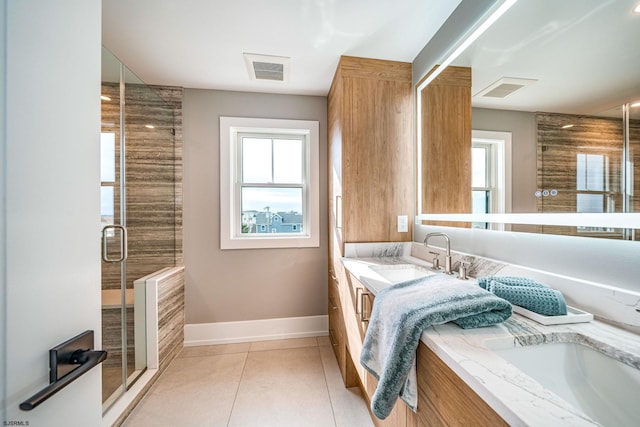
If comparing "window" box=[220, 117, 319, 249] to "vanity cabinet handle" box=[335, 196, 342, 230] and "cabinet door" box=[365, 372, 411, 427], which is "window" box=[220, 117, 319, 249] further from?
"cabinet door" box=[365, 372, 411, 427]

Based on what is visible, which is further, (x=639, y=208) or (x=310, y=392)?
(x=310, y=392)

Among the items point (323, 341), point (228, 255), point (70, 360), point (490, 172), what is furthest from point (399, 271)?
point (228, 255)

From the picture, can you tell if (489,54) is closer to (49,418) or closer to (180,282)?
(49,418)

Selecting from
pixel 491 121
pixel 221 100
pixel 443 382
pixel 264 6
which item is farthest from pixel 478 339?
pixel 221 100

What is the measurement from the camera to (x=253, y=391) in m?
1.69

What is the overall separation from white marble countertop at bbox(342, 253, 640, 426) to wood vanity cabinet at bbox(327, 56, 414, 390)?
1.13 metres

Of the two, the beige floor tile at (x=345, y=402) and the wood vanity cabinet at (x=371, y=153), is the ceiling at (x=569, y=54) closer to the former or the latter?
the wood vanity cabinet at (x=371, y=153)

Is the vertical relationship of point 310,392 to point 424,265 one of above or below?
below

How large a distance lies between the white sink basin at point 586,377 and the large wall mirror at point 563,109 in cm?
40

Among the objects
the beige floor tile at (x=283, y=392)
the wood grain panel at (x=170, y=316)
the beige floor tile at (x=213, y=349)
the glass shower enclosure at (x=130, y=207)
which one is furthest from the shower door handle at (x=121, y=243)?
the beige floor tile at (x=283, y=392)

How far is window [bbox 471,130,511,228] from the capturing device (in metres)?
1.16

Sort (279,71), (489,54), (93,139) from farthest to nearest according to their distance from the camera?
1. (279,71)
2. (489,54)
3. (93,139)

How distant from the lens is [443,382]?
0.64 metres

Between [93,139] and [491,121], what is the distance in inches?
62.1
